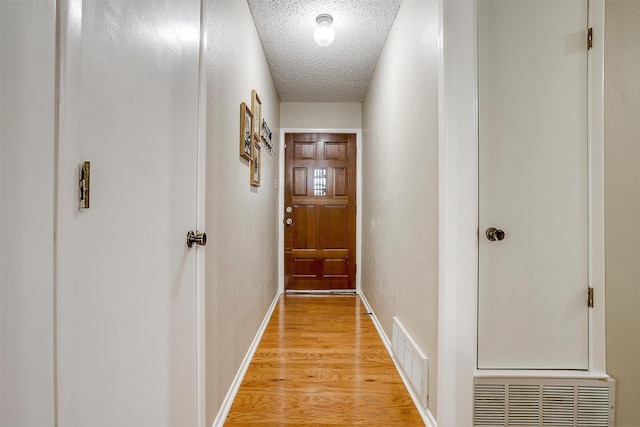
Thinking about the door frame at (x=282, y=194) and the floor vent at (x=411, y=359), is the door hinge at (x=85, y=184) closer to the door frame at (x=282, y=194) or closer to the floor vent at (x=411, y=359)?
the floor vent at (x=411, y=359)

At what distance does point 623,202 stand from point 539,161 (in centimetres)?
39

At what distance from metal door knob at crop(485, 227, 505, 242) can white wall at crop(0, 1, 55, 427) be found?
147 cm

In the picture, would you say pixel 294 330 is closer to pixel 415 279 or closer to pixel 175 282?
pixel 415 279

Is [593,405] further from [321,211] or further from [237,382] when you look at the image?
[321,211]

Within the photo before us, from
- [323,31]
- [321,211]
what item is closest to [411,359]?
[323,31]

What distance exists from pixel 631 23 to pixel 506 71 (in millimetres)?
543

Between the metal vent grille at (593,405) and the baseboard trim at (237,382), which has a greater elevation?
the metal vent grille at (593,405)

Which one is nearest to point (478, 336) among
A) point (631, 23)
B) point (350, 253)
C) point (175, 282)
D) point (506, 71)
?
point (506, 71)

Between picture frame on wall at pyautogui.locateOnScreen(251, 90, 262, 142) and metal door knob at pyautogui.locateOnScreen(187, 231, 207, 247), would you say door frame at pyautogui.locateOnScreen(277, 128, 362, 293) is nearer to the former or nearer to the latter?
picture frame on wall at pyautogui.locateOnScreen(251, 90, 262, 142)

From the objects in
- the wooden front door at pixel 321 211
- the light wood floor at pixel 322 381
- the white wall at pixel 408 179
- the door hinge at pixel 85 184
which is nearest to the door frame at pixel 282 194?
the wooden front door at pixel 321 211

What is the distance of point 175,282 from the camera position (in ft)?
3.32

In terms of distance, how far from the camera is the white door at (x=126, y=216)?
561 millimetres

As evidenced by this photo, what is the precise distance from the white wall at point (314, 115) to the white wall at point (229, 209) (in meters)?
1.40

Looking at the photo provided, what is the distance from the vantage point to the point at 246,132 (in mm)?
1941
